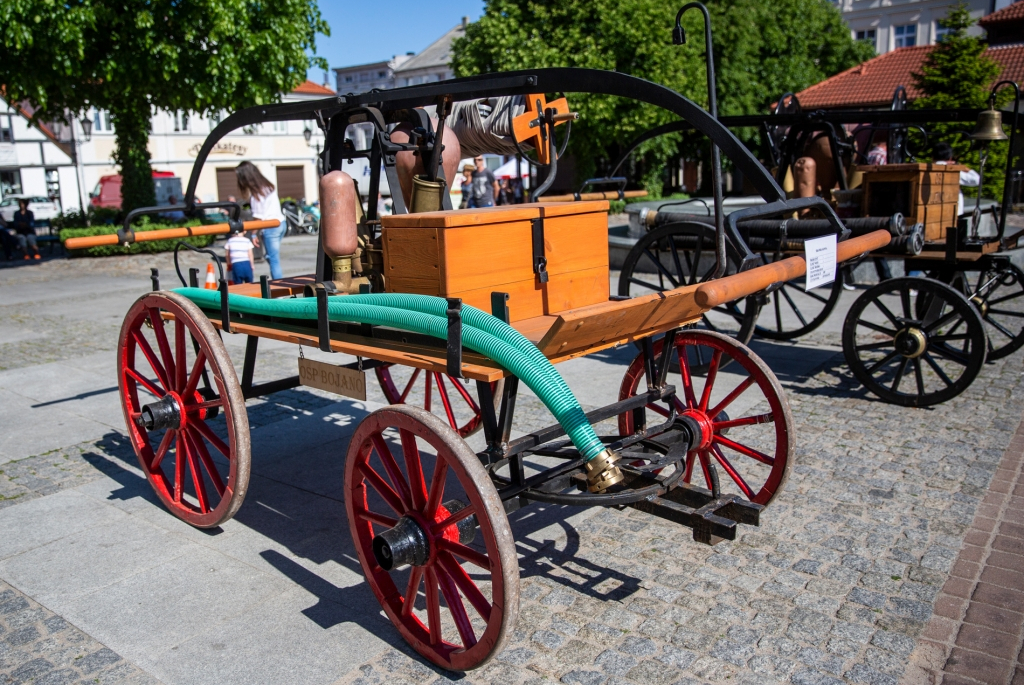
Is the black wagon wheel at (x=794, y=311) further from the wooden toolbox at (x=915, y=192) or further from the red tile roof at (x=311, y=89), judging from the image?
the red tile roof at (x=311, y=89)

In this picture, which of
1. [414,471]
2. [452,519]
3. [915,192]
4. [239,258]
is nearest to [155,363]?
[414,471]

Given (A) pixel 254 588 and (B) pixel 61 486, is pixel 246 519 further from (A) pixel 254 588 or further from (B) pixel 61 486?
(B) pixel 61 486

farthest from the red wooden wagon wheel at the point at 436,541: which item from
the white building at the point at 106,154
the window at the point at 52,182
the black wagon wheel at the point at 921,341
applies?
the window at the point at 52,182

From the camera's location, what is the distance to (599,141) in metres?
23.8

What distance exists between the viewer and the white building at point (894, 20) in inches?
1706

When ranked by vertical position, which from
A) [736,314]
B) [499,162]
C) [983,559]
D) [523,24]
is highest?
[523,24]

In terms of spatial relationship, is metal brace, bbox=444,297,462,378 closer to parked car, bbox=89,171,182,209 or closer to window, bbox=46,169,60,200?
parked car, bbox=89,171,182,209

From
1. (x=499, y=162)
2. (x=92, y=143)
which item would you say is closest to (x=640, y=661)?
(x=499, y=162)

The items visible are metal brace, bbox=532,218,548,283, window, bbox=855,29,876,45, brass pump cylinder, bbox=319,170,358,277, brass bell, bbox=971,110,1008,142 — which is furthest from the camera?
window, bbox=855,29,876,45

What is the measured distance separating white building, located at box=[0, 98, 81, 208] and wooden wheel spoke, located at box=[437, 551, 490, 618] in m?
42.5

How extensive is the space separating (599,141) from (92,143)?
25.9 metres

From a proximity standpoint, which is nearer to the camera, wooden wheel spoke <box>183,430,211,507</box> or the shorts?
wooden wheel spoke <box>183,430,211,507</box>

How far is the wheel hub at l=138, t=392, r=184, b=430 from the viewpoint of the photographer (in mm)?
4000

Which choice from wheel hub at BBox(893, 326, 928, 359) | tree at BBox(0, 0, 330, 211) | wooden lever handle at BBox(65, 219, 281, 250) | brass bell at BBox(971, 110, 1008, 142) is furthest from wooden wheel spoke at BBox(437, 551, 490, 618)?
tree at BBox(0, 0, 330, 211)
